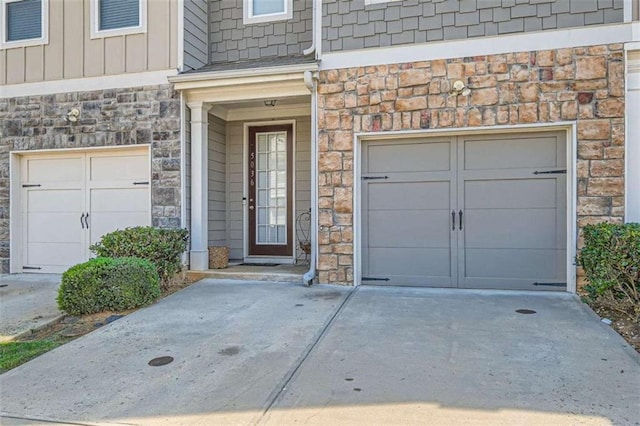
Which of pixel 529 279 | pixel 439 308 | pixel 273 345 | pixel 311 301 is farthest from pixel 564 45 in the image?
pixel 273 345

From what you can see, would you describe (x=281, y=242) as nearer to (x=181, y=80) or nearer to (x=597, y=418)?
(x=181, y=80)

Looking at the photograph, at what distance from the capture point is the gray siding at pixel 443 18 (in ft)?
17.9

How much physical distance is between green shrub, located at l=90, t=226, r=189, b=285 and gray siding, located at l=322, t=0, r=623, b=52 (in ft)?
11.1

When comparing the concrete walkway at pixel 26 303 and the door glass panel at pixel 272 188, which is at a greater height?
the door glass panel at pixel 272 188

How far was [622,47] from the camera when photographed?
5320 millimetres

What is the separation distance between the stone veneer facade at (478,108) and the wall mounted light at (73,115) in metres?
3.86

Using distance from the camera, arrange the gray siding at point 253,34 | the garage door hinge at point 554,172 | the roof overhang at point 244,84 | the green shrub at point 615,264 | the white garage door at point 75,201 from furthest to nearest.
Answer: the gray siding at point 253,34, the white garage door at point 75,201, the roof overhang at point 244,84, the garage door hinge at point 554,172, the green shrub at point 615,264

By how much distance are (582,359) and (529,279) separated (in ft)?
7.72

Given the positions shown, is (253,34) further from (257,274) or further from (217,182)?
(257,274)

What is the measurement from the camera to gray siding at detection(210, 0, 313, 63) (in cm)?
732

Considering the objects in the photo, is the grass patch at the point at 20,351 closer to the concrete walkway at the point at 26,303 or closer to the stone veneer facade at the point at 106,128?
the concrete walkway at the point at 26,303

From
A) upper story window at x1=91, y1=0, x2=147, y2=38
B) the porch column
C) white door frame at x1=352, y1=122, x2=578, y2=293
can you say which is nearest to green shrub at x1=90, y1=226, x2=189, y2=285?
the porch column

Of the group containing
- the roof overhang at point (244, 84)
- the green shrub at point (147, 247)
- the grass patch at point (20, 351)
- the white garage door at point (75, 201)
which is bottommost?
the grass patch at point (20, 351)

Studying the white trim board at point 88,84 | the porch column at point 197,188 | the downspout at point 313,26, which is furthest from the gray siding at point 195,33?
the downspout at point 313,26
